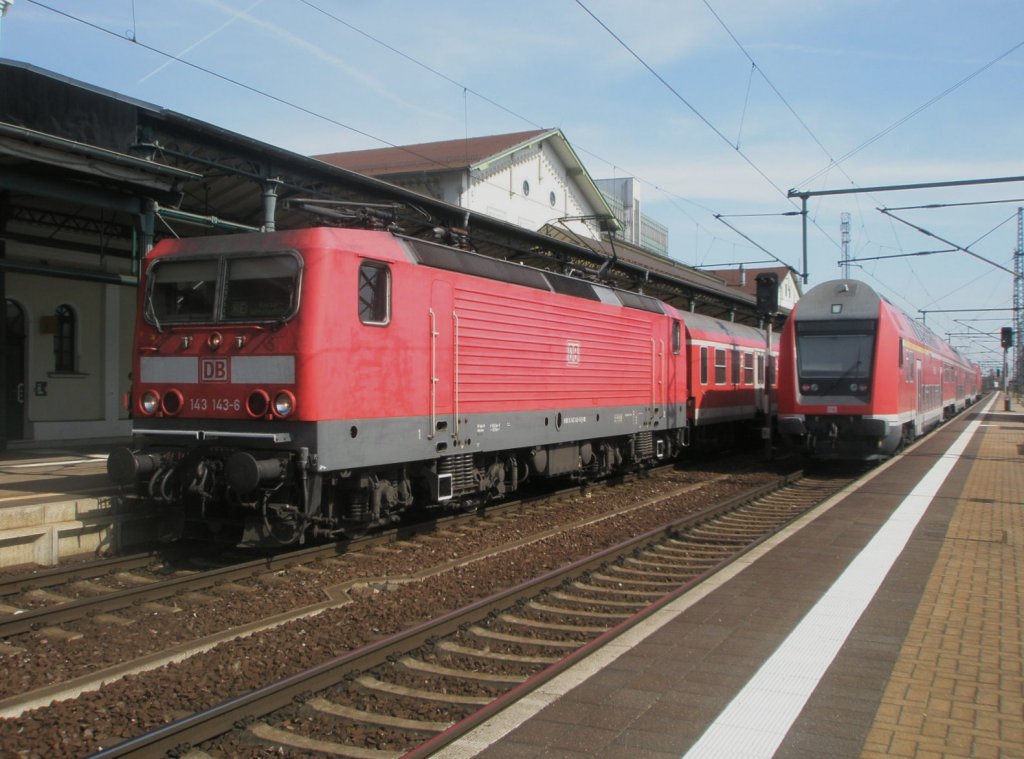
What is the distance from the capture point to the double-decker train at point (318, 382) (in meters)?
8.32

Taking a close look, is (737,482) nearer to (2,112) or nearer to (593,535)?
(593,535)

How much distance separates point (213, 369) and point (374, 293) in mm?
1763

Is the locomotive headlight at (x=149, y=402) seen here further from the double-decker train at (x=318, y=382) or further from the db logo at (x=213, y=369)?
the db logo at (x=213, y=369)

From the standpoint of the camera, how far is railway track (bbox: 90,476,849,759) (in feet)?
15.2

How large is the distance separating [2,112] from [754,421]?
18698mm

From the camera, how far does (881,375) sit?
634 inches

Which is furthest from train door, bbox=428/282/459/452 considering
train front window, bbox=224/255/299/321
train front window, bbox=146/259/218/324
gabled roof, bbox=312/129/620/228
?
gabled roof, bbox=312/129/620/228

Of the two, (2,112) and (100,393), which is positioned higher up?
(2,112)

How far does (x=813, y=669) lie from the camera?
5391 mm

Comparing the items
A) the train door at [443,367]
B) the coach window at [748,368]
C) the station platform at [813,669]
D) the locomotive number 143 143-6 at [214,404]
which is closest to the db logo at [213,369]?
the locomotive number 143 143-6 at [214,404]

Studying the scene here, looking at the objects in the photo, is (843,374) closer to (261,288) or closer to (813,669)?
(261,288)

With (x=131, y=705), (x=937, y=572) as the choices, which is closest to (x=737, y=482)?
(x=937, y=572)

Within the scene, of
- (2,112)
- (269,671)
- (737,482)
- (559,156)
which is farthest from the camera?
(559,156)

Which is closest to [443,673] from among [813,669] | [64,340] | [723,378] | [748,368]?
[813,669]
